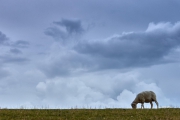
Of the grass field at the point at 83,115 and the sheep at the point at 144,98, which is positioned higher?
Answer: the sheep at the point at 144,98

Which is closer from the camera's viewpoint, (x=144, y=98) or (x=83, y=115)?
(x=83, y=115)

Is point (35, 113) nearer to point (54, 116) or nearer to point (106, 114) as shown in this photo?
point (54, 116)

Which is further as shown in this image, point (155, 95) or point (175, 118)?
point (155, 95)

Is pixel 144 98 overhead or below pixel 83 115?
overhead

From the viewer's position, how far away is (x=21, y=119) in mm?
21938

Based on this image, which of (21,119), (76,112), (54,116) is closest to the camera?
(21,119)

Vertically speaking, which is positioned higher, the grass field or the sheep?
the sheep

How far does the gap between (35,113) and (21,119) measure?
105 inches

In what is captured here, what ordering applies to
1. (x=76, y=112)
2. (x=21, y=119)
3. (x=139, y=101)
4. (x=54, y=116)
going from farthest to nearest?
(x=139, y=101) < (x=76, y=112) < (x=54, y=116) < (x=21, y=119)

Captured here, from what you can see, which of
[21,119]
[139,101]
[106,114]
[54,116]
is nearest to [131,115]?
[106,114]

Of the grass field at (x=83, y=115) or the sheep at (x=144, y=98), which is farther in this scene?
the sheep at (x=144, y=98)

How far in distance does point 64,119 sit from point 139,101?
62.9 feet

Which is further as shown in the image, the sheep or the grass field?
the sheep

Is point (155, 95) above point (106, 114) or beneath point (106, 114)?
above
